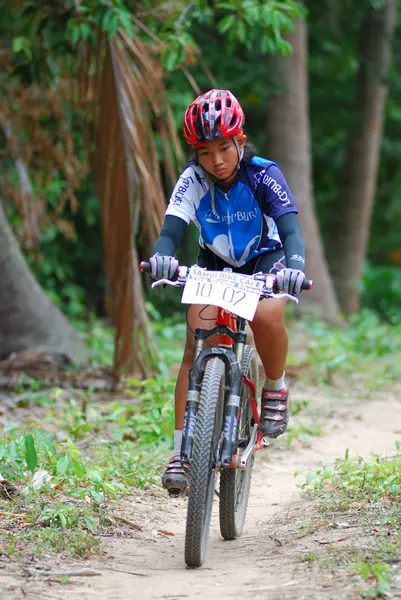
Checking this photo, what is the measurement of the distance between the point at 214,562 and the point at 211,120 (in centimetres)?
211

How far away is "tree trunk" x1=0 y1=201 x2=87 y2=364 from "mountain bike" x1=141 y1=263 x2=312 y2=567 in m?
4.40

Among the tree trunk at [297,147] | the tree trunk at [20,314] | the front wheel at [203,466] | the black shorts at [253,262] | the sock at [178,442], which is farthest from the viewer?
the tree trunk at [297,147]

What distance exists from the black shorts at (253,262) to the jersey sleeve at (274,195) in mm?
268

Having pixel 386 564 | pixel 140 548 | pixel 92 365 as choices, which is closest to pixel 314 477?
pixel 140 548

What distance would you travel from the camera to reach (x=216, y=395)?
4.00 m

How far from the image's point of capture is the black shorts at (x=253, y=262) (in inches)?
186

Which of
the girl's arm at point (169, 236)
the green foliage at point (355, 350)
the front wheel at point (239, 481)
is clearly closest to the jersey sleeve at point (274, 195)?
the girl's arm at point (169, 236)

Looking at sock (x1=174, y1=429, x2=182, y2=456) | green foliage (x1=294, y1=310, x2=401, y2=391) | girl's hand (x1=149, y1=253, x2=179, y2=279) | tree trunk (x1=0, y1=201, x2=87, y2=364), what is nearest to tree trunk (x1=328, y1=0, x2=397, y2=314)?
green foliage (x1=294, y1=310, x2=401, y2=391)

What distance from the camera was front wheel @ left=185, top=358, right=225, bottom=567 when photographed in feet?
12.8

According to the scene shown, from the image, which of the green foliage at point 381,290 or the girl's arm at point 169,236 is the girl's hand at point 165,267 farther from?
the green foliage at point 381,290

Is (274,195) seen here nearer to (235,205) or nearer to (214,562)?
(235,205)

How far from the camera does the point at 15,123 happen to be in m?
9.41

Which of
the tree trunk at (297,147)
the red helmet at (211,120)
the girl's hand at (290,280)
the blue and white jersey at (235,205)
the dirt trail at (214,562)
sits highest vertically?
the tree trunk at (297,147)

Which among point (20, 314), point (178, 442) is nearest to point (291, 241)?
point (178, 442)
